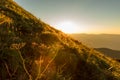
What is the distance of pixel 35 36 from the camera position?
1008 cm

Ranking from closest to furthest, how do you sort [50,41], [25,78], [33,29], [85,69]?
[25,78]
[85,69]
[50,41]
[33,29]

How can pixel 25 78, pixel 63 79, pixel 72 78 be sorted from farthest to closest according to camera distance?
pixel 72 78
pixel 63 79
pixel 25 78

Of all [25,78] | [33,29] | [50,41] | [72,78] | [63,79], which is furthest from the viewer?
[33,29]

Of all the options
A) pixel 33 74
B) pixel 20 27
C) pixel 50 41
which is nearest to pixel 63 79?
pixel 33 74

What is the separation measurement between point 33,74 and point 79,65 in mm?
2271

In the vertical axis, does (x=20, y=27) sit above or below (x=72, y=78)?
above

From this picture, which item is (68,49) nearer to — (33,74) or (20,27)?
(20,27)

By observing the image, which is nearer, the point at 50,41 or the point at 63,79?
the point at 63,79

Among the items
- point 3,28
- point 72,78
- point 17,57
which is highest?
point 3,28

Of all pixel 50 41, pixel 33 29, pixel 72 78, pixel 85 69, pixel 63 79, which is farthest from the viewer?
pixel 33 29

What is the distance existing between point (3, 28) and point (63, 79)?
2764 mm

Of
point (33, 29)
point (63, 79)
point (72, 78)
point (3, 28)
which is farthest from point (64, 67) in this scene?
point (33, 29)

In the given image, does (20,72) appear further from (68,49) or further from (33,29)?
(33,29)

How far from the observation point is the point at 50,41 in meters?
10.1
